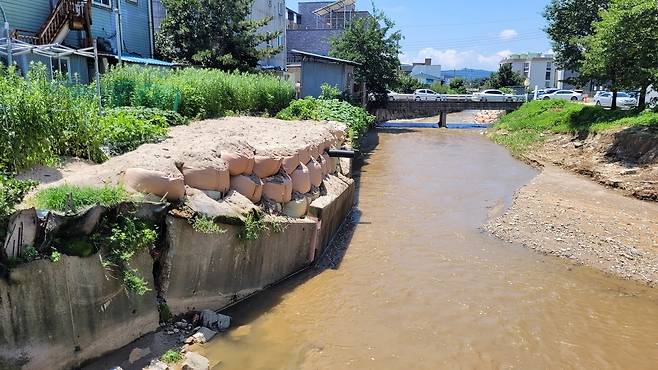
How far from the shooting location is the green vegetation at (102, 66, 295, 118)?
11.1m

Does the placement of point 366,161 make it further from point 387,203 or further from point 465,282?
point 465,282

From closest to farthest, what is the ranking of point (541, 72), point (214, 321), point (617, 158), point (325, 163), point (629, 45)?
point (214, 321)
point (325, 163)
point (617, 158)
point (629, 45)
point (541, 72)

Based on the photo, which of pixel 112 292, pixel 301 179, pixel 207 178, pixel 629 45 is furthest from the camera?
pixel 629 45

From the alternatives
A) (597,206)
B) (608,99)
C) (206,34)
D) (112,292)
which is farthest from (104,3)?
(608,99)

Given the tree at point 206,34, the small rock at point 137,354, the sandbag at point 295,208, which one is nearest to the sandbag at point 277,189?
the sandbag at point 295,208

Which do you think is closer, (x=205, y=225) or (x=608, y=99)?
(x=205, y=225)

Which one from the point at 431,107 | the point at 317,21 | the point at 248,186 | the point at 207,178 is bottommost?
the point at 248,186

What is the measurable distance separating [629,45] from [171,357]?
20.5 metres

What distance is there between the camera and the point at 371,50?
1341 inches

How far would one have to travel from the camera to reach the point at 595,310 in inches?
314

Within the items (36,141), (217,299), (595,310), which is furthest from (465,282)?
(36,141)

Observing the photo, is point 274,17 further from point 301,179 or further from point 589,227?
point 301,179

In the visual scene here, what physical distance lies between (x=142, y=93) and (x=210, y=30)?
42.6ft

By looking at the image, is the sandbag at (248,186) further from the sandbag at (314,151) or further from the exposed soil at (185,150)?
the sandbag at (314,151)
